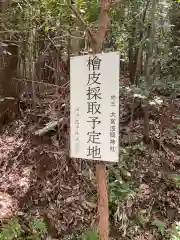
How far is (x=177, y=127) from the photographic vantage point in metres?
6.04

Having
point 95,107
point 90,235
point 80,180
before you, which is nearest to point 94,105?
point 95,107

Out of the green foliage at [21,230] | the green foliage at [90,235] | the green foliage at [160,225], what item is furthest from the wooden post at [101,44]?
the green foliage at [160,225]

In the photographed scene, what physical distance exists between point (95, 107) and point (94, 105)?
0.02 m

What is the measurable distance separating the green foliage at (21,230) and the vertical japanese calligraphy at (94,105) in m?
1.69

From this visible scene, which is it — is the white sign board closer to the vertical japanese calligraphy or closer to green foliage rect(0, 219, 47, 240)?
the vertical japanese calligraphy

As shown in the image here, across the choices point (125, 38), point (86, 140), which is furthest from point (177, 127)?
point (86, 140)

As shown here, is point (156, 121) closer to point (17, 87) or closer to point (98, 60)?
point (17, 87)

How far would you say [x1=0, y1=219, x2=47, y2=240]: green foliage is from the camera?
3877mm

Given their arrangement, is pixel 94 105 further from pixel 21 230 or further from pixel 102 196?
pixel 21 230

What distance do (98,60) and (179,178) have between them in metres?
2.98

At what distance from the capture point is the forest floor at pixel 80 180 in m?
4.38

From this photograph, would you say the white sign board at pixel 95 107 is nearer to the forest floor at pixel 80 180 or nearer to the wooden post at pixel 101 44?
the wooden post at pixel 101 44

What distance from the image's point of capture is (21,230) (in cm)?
404

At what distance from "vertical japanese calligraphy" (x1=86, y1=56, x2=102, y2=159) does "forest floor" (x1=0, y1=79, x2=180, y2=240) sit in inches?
52.3
